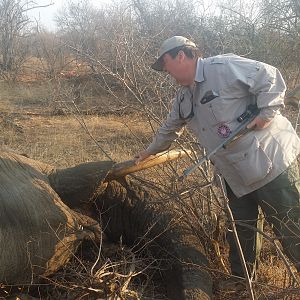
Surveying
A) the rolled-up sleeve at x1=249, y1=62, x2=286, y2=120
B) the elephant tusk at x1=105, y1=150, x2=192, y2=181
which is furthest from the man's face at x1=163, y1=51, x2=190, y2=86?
the elephant tusk at x1=105, y1=150, x2=192, y2=181

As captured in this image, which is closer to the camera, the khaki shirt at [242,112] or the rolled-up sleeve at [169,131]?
the khaki shirt at [242,112]

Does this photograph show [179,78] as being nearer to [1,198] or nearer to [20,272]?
[1,198]

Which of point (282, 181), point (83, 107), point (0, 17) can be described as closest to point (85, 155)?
point (282, 181)

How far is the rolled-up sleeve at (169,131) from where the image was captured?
4.10 meters

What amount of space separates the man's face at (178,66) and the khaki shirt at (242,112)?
0.09 metres

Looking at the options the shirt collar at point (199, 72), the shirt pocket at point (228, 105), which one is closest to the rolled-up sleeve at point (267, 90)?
the shirt pocket at point (228, 105)

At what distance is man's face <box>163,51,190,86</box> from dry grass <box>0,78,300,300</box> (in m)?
0.84

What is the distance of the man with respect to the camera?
3.64 meters

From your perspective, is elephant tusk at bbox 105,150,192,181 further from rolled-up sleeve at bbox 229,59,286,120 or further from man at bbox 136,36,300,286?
rolled-up sleeve at bbox 229,59,286,120

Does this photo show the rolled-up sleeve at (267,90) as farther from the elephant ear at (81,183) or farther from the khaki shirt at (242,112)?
the elephant ear at (81,183)

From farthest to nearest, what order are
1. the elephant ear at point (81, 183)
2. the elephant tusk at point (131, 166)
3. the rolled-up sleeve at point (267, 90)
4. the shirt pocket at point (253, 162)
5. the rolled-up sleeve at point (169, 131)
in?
the elephant tusk at point (131, 166)
the elephant ear at point (81, 183)
the rolled-up sleeve at point (169, 131)
the shirt pocket at point (253, 162)
the rolled-up sleeve at point (267, 90)

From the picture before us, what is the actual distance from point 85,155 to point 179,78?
4.40m

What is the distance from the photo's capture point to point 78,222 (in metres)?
4.18

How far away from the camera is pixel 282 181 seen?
3.74 m
